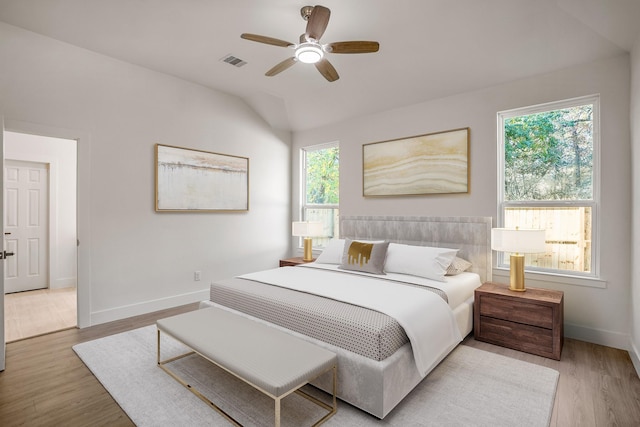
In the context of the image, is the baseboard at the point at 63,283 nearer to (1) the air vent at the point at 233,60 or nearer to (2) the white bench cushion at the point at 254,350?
(2) the white bench cushion at the point at 254,350

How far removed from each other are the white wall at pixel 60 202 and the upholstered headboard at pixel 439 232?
451 centimetres

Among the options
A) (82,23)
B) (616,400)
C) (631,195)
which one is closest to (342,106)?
(82,23)

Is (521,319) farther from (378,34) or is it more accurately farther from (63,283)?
(63,283)

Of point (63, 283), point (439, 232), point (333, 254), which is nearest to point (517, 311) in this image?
point (439, 232)

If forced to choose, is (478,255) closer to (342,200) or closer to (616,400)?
(616,400)

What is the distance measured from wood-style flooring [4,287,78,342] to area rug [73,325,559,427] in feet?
3.21

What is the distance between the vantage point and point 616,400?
2156mm

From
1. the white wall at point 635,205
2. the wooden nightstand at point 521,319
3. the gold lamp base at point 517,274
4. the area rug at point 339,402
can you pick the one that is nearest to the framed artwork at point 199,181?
the area rug at point 339,402

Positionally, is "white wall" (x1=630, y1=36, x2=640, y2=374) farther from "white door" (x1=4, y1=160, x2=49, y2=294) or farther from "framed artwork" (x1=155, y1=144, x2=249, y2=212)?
"white door" (x1=4, y1=160, x2=49, y2=294)

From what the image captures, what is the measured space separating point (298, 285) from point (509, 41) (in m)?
2.91

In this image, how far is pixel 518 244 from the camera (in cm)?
300

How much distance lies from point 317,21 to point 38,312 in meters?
4.52

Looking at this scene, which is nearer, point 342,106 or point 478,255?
point 478,255

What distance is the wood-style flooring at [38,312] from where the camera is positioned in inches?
132
